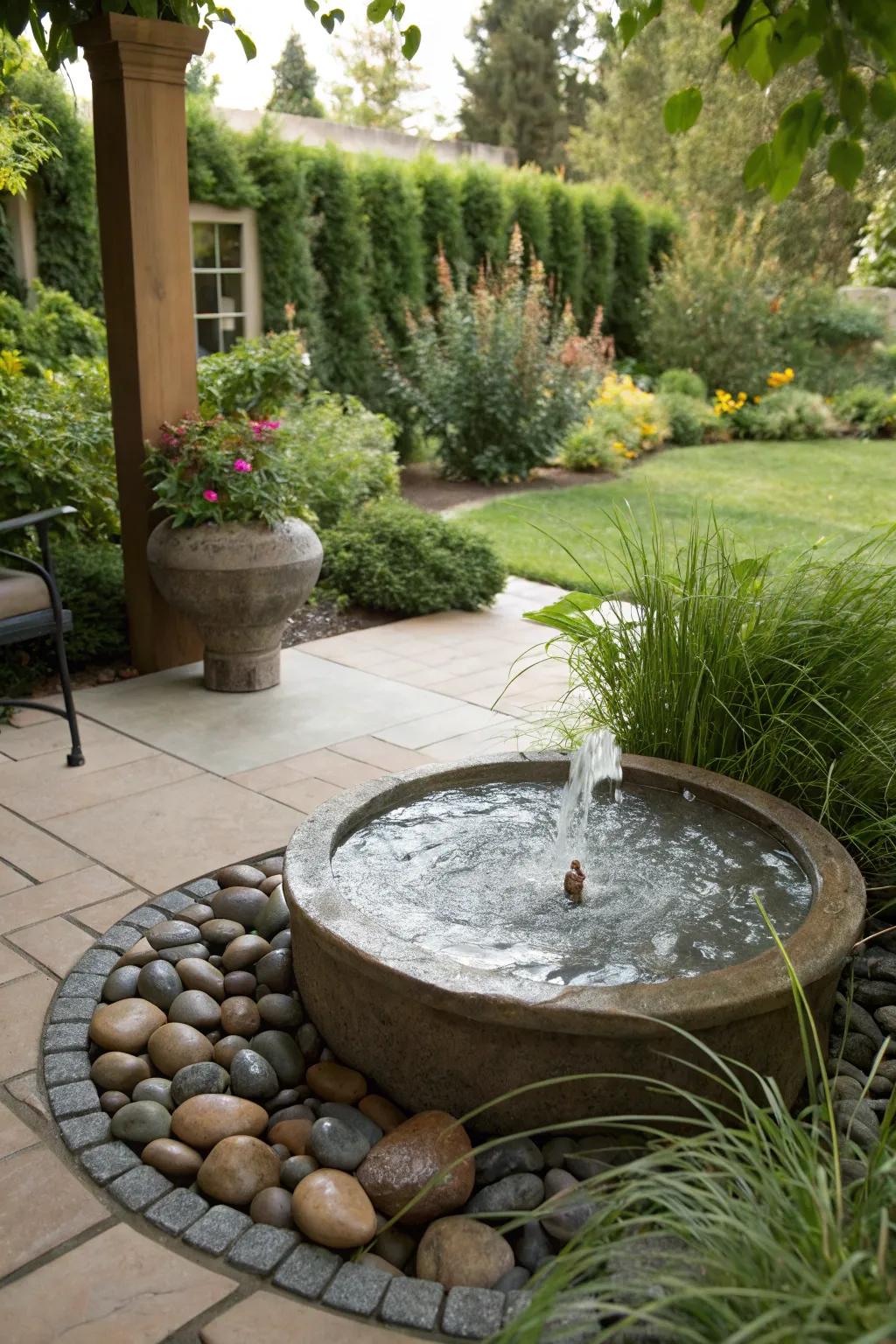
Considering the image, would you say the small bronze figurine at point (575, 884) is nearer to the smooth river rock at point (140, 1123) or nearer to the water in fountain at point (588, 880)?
the water in fountain at point (588, 880)

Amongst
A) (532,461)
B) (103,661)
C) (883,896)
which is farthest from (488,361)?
(883,896)

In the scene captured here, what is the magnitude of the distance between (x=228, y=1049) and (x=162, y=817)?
1199 millimetres

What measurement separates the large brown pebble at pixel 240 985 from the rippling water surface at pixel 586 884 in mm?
299

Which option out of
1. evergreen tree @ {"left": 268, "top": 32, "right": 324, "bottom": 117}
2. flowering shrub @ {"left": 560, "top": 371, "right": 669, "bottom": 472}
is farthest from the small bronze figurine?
evergreen tree @ {"left": 268, "top": 32, "right": 324, "bottom": 117}

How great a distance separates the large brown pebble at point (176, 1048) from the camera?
2178 millimetres

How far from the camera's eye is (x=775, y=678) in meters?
2.72

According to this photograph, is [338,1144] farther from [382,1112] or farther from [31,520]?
[31,520]

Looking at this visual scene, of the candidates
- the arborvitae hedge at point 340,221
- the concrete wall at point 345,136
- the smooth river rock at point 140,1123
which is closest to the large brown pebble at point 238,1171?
the smooth river rock at point 140,1123

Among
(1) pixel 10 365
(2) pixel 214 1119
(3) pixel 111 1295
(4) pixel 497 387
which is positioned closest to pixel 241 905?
(2) pixel 214 1119

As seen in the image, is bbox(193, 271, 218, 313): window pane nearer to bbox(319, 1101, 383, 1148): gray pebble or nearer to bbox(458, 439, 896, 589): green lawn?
bbox(458, 439, 896, 589): green lawn

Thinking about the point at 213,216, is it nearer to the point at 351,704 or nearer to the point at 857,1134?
the point at 351,704

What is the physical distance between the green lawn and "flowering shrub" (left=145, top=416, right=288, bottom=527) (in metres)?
1.69

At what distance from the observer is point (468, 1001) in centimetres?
185

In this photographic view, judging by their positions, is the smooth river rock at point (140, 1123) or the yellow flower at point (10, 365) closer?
the smooth river rock at point (140, 1123)
